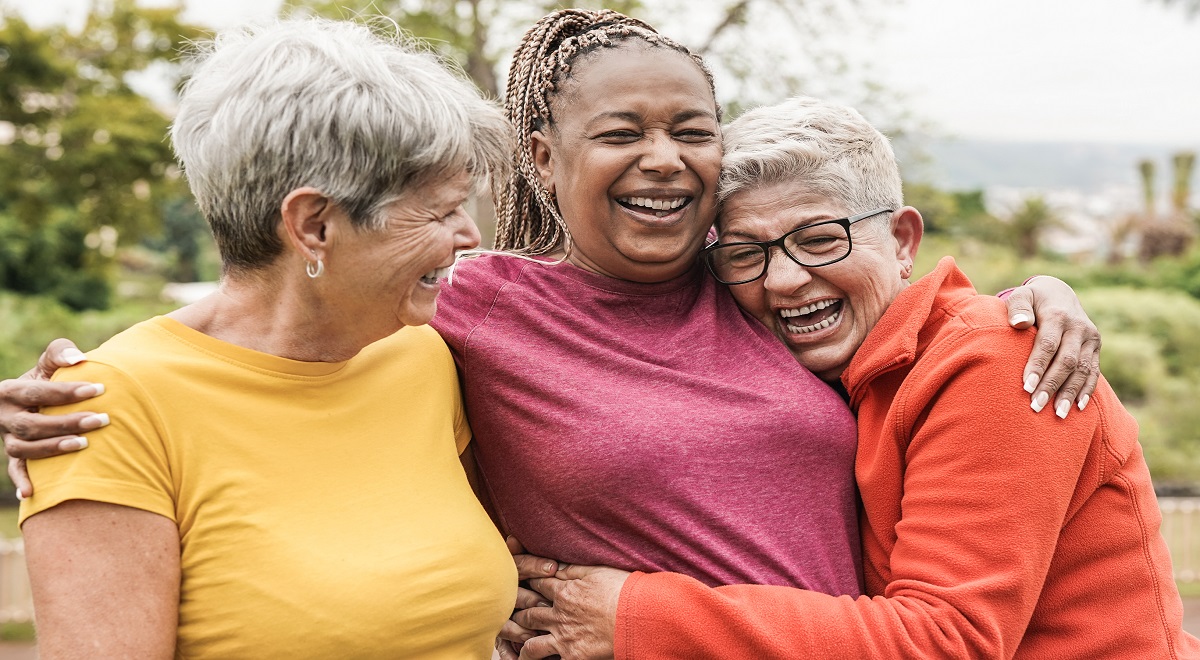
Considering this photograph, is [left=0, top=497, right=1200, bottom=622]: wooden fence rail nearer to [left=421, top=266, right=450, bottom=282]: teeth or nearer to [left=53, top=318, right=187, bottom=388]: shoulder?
[left=53, top=318, right=187, bottom=388]: shoulder

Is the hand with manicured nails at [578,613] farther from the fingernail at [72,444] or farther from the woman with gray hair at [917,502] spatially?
the fingernail at [72,444]

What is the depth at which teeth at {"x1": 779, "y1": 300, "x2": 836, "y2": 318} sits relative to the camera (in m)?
2.37

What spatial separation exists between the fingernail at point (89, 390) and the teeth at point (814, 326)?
4.91 feet

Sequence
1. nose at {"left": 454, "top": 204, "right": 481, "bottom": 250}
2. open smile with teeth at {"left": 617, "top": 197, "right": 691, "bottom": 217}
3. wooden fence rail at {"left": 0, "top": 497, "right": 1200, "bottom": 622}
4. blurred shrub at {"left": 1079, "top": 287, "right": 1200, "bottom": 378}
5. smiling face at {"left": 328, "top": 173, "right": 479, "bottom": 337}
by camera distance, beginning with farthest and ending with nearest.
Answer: blurred shrub at {"left": 1079, "top": 287, "right": 1200, "bottom": 378} → wooden fence rail at {"left": 0, "top": 497, "right": 1200, "bottom": 622} → open smile with teeth at {"left": 617, "top": 197, "right": 691, "bottom": 217} → nose at {"left": 454, "top": 204, "right": 481, "bottom": 250} → smiling face at {"left": 328, "top": 173, "right": 479, "bottom": 337}

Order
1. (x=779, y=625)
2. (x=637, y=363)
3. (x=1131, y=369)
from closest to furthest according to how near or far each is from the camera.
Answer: (x=779, y=625), (x=637, y=363), (x=1131, y=369)

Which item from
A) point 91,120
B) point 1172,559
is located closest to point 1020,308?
point 1172,559

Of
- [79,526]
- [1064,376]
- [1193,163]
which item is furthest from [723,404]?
[1193,163]

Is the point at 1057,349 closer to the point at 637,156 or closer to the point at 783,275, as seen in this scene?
the point at 783,275

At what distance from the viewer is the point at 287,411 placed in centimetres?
188

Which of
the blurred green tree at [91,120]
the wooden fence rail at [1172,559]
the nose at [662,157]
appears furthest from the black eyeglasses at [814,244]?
the blurred green tree at [91,120]

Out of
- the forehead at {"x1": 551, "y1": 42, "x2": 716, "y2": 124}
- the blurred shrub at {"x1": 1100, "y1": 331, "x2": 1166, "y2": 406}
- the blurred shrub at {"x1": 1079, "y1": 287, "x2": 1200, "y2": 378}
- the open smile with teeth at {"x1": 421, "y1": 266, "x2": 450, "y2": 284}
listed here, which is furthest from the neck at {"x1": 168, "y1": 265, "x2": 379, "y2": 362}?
the blurred shrub at {"x1": 1079, "y1": 287, "x2": 1200, "y2": 378}

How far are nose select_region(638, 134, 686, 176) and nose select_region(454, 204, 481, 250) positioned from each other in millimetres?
488

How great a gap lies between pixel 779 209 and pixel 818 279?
0.19m

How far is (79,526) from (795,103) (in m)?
1.76
